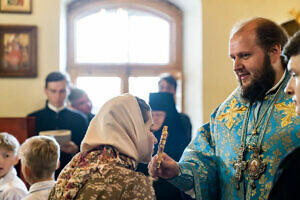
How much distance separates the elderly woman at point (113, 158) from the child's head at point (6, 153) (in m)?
1.04

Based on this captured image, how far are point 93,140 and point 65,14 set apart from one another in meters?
4.60

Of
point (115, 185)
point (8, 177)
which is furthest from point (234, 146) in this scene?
point (8, 177)

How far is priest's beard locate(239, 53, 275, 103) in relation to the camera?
8.15 feet

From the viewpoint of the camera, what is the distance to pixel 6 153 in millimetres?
3072

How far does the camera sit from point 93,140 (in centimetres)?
210

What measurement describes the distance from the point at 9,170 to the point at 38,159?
0.64m

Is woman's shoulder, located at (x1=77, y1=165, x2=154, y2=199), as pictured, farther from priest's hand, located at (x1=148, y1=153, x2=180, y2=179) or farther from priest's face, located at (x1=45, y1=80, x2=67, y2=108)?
priest's face, located at (x1=45, y1=80, x2=67, y2=108)

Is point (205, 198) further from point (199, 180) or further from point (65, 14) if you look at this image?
point (65, 14)

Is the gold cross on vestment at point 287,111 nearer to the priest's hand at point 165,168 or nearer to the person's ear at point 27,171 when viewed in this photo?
the priest's hand at point 165,168

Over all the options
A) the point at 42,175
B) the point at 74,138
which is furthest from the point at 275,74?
the point at 74,138

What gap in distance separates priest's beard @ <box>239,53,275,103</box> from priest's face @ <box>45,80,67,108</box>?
2.50 metres

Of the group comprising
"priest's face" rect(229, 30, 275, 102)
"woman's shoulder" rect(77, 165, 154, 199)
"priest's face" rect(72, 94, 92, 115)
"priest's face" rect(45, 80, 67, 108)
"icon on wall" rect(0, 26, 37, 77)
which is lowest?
"woman's shoulder" rect(77, 165, 154, 199)

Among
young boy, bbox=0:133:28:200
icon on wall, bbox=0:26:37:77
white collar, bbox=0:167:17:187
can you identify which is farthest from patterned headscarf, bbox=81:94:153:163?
icon on wall, bbox=0:26:37:77

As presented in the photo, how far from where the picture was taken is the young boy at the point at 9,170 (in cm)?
287
